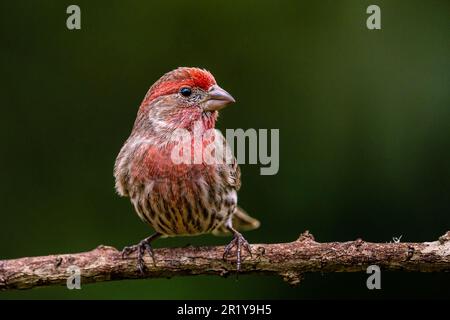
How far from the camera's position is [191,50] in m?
7.83

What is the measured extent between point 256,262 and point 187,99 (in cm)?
145

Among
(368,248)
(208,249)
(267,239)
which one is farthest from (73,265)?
(267,239)

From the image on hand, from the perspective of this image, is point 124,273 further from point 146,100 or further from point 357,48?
point 357,48

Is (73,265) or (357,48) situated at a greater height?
(357,48)

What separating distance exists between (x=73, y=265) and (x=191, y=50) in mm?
3001

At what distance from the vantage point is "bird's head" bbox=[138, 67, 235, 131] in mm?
6223

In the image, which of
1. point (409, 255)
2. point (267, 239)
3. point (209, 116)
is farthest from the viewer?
point (267, 239)

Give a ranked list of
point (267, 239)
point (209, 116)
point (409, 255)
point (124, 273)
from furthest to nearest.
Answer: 1. point (267, 239)
2. point (209, 116)
3. point (124, 273)
4. point (409, 255)

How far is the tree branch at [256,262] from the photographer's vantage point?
A: 5.34m

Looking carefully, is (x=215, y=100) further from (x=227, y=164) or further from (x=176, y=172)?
(x=176, y=172)

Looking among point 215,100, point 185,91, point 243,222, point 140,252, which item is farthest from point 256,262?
point 243,222

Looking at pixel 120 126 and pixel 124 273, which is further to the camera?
pixel 120 126

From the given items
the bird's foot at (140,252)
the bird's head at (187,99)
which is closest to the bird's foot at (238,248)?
the bird's foot at (140,252)

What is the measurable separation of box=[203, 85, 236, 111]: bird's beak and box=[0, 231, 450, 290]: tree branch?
3.79ft
